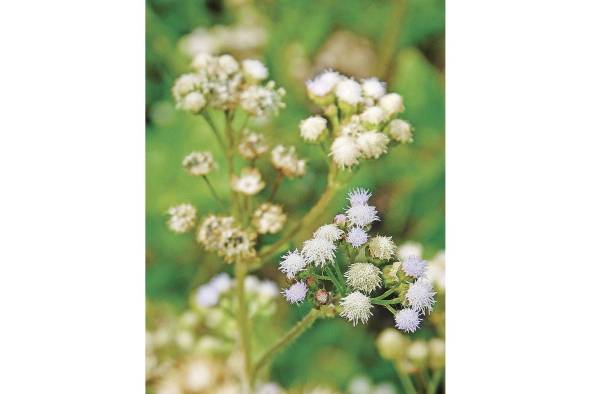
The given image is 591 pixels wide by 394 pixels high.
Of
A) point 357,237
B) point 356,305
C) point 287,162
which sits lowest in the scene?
point 356,305

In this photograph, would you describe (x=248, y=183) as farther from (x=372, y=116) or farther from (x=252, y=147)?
(x=372, y=116)

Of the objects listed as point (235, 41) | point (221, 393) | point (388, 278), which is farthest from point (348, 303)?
point (235, 41)

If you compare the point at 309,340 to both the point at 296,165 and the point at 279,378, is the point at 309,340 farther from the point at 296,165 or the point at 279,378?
the point at 296,165

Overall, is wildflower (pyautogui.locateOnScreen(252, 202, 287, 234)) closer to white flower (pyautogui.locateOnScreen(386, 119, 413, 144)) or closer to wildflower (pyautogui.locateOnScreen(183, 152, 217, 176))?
wildflower (pyautogui.locateOnScreen(183, 152, 217, 176))

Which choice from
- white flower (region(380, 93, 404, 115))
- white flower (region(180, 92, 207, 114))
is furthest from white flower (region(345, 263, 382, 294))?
white flower (region(180, 92, 207, 114))

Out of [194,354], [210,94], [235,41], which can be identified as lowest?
[194,354]

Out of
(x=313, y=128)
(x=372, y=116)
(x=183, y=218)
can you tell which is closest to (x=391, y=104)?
(x=372, y=116)
